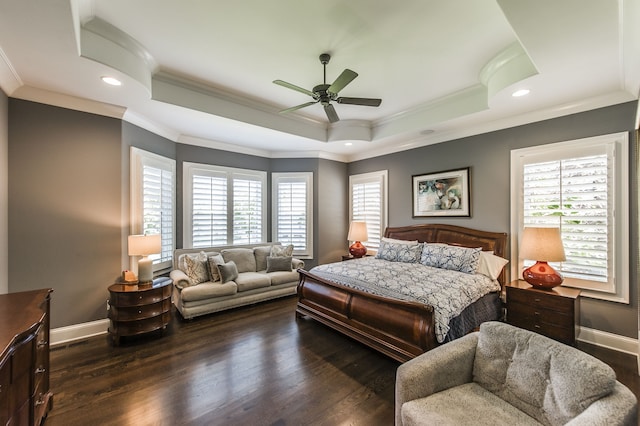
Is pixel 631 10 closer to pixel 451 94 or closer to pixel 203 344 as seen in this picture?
pixel 451 94

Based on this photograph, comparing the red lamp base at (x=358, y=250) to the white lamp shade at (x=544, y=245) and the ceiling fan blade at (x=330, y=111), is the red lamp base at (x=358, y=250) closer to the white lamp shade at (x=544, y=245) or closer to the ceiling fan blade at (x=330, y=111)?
the white lamp shade at (x=544, y=245)

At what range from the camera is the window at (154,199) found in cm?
368

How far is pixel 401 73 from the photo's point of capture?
3.21 m

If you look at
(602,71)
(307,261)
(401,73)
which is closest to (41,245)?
(307,261)

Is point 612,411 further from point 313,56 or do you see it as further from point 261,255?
point 261,255

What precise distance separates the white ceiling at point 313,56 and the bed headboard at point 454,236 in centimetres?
155

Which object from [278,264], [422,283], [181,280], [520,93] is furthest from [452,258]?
[181,280]

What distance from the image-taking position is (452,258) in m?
3.65

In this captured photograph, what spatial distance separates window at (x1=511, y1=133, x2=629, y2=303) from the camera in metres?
2.96

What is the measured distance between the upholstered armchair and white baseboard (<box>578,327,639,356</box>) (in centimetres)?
260

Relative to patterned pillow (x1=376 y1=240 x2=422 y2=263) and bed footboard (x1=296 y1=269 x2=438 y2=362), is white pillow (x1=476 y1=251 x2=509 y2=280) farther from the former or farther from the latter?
bed footboard (x1=296 y1=269 x2=438 y2=362)

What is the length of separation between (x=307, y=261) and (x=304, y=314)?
2.01 m

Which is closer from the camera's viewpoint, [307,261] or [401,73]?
[401,73]

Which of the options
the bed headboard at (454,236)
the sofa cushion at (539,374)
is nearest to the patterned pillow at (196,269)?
the bed headboard at (454,236)
